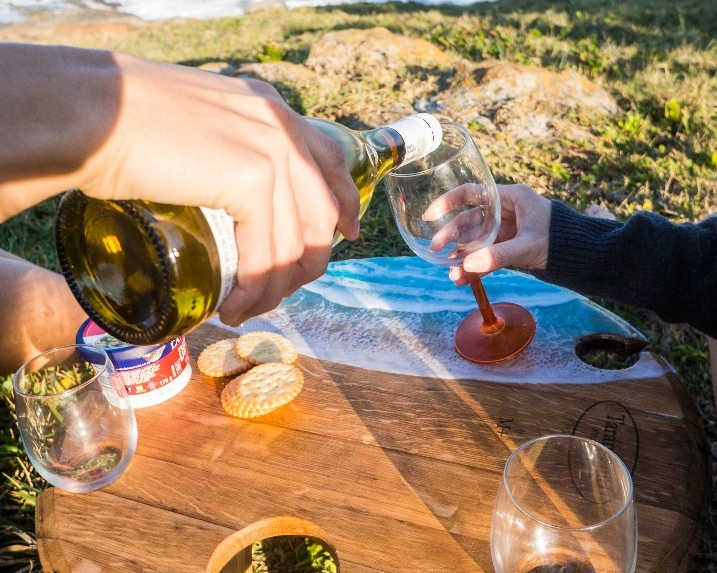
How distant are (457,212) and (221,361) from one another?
0.68 meters

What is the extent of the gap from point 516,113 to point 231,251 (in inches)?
144

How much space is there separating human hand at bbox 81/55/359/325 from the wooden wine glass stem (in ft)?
2.45

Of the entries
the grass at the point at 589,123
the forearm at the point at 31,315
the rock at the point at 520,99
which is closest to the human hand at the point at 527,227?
the grass at the point at 589,123

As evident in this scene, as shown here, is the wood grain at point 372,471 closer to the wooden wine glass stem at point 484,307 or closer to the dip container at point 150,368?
the dip container at point 150,368

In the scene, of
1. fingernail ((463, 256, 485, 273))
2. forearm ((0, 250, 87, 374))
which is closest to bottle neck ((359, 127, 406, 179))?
fingernail ((463, 256, 485, 273))

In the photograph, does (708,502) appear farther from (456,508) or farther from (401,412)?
(401,412)

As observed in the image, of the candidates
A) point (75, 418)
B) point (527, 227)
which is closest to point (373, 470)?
point (75, 418)

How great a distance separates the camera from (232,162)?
0.93 metres

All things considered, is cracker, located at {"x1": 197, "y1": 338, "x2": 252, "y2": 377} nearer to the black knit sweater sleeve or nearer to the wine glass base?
the wine glass base

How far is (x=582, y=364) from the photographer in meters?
1.67

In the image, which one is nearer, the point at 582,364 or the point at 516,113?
the point at 582,364

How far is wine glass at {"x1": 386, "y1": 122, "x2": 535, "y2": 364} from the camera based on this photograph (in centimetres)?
159

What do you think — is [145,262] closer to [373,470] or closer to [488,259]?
[373,470]

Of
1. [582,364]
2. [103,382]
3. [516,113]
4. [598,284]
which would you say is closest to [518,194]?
[598,284]
